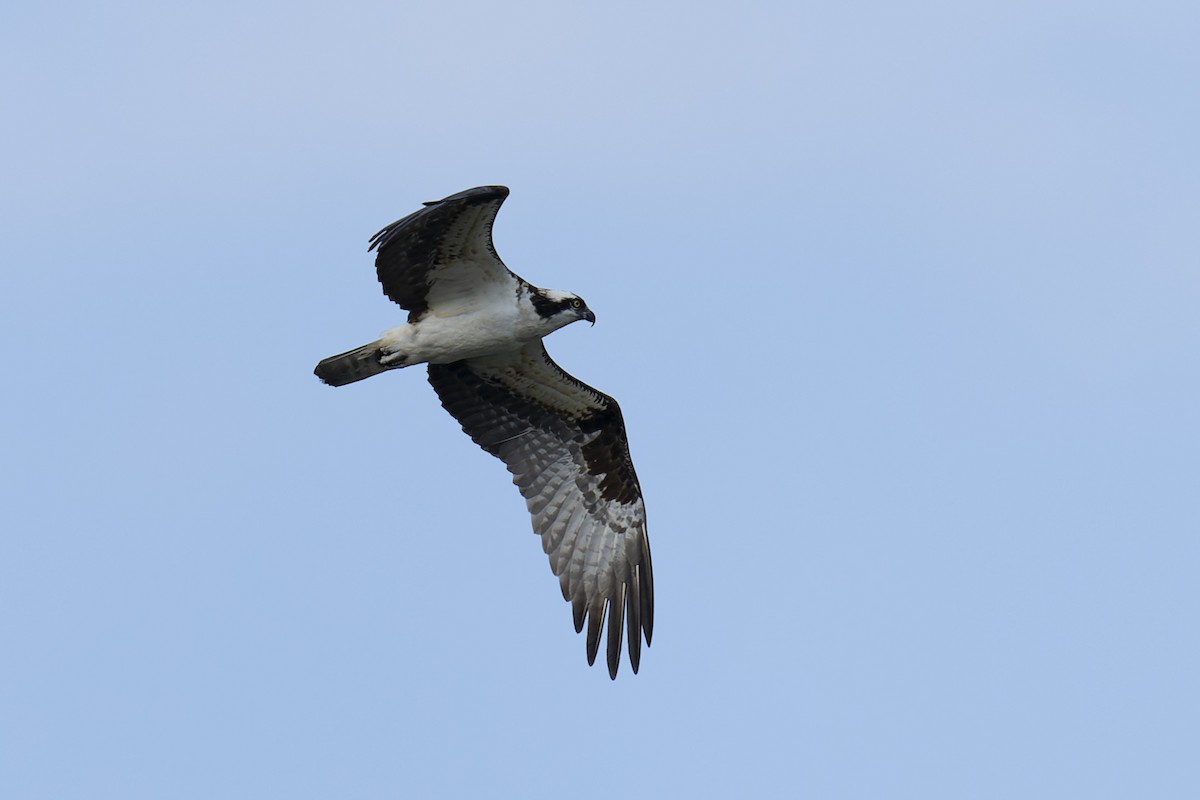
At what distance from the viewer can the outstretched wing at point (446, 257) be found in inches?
549

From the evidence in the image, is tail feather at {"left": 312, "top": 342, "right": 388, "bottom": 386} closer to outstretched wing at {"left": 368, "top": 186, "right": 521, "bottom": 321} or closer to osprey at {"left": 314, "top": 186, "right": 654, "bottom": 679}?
osprey at {"left": 314, "top": 186, "right": 654, "bottom": 679}

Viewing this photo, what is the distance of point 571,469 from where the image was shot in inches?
667

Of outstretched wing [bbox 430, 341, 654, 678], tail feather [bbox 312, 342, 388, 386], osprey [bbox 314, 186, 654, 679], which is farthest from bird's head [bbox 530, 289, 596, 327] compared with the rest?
tail feather [bbox 312, 342, 388, 386]

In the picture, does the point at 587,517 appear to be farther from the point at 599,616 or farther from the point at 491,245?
the point at 491,245

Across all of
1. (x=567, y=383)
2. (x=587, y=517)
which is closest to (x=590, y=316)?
(x=567, y=383)

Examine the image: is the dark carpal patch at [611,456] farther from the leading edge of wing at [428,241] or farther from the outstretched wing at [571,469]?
the leading edge of wing at [428,241]

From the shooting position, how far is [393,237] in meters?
14.2

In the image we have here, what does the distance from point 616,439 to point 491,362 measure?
5.21 feet

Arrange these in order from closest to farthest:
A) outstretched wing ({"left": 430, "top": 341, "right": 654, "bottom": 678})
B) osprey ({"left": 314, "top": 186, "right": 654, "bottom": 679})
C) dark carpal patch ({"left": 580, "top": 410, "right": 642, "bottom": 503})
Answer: osprey ({"left": 314, "top": 186, "right": 654, "bottom": 679})
outstretched wing ({"left": 430, "top": 341, "right": 654, "bottom": 678})
dark carpal patch ({"left": 580, "top": 410, "right": 642, "bottom": 503})

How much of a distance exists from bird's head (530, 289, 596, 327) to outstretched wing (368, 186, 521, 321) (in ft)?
0.94

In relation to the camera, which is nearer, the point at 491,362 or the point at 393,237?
the point at 393,237

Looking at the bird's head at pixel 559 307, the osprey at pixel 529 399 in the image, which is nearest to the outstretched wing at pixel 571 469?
the osprey at pixel 529 399

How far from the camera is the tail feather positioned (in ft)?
50.2

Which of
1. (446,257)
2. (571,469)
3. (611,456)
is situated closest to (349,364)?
(446,257)
